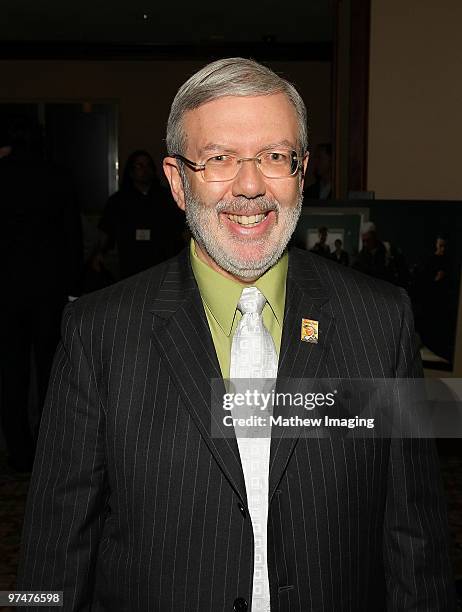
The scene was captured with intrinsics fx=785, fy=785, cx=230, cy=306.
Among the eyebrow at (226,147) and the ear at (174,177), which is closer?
the eyebrow at (226,147)

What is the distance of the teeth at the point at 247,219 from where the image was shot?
52.1 inches

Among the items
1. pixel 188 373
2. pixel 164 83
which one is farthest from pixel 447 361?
pixel 164 83

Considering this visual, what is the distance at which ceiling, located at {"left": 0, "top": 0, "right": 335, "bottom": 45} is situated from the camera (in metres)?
7.67

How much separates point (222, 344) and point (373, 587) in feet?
1.66

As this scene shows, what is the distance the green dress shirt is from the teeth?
0.37ft

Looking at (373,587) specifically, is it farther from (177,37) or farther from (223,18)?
(177,37)

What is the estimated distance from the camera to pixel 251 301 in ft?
4.58

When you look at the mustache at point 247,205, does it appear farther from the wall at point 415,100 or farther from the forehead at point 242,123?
the wall at point 415,100

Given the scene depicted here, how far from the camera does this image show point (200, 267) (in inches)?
56.2

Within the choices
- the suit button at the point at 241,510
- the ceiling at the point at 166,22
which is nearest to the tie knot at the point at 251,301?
the suit button at the point at 241,510

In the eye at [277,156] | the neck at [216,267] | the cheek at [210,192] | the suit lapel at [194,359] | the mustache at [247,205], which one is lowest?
the suit lapel at [194,359]

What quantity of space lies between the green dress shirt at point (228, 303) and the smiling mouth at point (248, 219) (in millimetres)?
113

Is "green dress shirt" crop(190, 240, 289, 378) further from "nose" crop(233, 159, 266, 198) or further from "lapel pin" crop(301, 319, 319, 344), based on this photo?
"nose" crop(233, 159, 266, 198)

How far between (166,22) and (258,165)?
7762 mm
